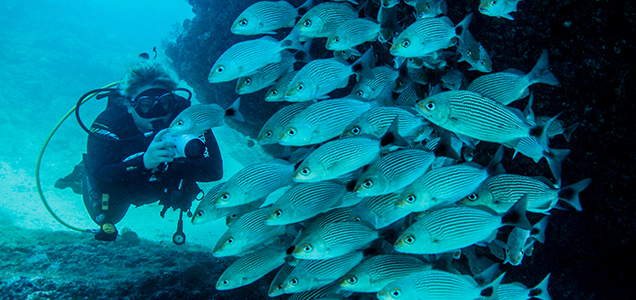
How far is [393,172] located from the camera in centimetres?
206

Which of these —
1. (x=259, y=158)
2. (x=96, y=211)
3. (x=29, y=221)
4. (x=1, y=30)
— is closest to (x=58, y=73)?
(x=1, y=30)

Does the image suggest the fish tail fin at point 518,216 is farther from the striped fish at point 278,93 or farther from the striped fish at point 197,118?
the striped fish at point 197,118

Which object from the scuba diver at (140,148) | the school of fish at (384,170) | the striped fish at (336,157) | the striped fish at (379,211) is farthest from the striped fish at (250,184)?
the scuba diver at (140,148)

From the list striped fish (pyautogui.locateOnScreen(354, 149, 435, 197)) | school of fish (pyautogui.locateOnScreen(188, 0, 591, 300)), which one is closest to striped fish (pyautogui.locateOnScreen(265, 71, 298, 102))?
school of fish (pyautogui.locateOnScreen(188, 0, 591, 300))

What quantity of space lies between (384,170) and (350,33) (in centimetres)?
136

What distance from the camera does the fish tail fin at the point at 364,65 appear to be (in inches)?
103

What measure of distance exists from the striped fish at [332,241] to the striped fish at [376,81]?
51.9 inches

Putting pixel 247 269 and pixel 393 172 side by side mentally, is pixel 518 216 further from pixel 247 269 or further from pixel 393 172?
pixel 247 269

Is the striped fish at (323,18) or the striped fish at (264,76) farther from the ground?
the striped fish at (323,18)

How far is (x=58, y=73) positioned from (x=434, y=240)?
29.8 metres

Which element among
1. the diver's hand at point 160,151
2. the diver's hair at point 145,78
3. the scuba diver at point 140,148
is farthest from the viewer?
the diver's hair at point 145,78

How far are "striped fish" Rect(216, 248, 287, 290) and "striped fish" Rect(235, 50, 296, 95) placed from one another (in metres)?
1.56

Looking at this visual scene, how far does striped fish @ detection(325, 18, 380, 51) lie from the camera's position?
2.67 m

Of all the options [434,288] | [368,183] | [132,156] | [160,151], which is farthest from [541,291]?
[132,156]
